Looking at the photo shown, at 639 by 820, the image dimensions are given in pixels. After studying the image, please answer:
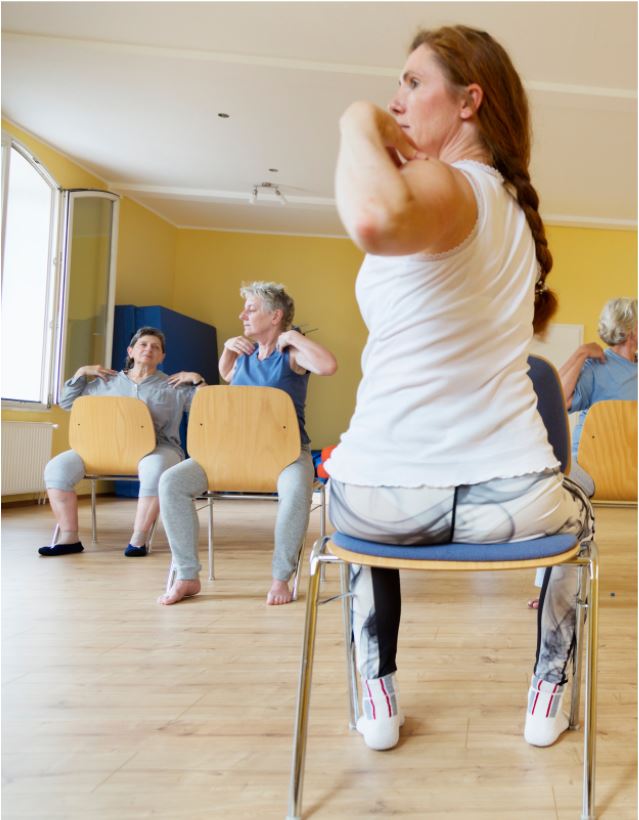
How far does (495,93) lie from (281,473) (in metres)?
1.92

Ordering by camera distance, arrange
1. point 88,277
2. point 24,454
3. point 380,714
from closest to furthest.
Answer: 1. point 380,714
2. point 24,454
3. point 88,277

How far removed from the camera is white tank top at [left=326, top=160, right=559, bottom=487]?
3.54ft

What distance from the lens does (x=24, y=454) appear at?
20.0ft

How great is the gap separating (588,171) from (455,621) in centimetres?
597

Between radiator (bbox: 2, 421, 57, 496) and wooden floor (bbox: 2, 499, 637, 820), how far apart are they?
3156mm

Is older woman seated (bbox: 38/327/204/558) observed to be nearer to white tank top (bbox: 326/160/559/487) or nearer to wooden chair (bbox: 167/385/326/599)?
wooden chair (bbox: 167/385/326/599)

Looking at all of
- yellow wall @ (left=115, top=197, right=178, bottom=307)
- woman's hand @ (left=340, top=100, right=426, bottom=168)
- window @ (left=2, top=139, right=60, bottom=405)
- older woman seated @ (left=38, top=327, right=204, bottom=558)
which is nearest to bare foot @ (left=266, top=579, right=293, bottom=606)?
older woman seated @ (left=38, top=327, right=204, bottom=558)

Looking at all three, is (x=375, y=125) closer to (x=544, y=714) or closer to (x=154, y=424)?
(x=544, y=714)

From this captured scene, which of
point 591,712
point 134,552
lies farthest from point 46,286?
point 591,712

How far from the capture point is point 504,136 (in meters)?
1.21

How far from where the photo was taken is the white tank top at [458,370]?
1.08m

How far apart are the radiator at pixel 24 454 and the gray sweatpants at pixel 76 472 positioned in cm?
243

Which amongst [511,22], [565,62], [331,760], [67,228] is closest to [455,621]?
[331,760]

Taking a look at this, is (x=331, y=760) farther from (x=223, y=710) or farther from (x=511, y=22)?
(x=511, y=22)
